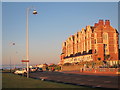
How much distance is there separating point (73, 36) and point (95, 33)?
3285 centimetres

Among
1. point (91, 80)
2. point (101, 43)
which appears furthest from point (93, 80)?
point (101, 43)

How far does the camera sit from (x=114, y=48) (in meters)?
80.2

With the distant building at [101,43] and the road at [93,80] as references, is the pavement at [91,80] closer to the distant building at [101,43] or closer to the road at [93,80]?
the road at [93,80]

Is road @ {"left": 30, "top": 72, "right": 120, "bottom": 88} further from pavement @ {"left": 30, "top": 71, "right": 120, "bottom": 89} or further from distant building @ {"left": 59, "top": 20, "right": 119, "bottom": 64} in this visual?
distant building @ {"left": 59, "top": 20, "right": 119, "bottom": 64}

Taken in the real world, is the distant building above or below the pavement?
above

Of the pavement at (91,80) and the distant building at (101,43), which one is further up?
the distant building at (101,43)

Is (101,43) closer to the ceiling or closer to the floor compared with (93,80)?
closer to the ceiling

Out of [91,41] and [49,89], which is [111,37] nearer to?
[91,41]

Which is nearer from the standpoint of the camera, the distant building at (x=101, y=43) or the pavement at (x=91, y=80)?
the pavement at (x=91, y=80)

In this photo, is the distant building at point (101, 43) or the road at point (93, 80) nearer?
the road at point (93, 80)

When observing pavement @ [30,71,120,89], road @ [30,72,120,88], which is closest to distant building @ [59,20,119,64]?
pavement @ [30,71,120,89]

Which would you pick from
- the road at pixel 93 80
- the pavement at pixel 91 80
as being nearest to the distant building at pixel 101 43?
the pavement at pixel 91 80

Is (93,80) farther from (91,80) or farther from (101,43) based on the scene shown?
(101,43)

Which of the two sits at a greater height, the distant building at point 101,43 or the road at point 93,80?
the distant building at point 101,43
